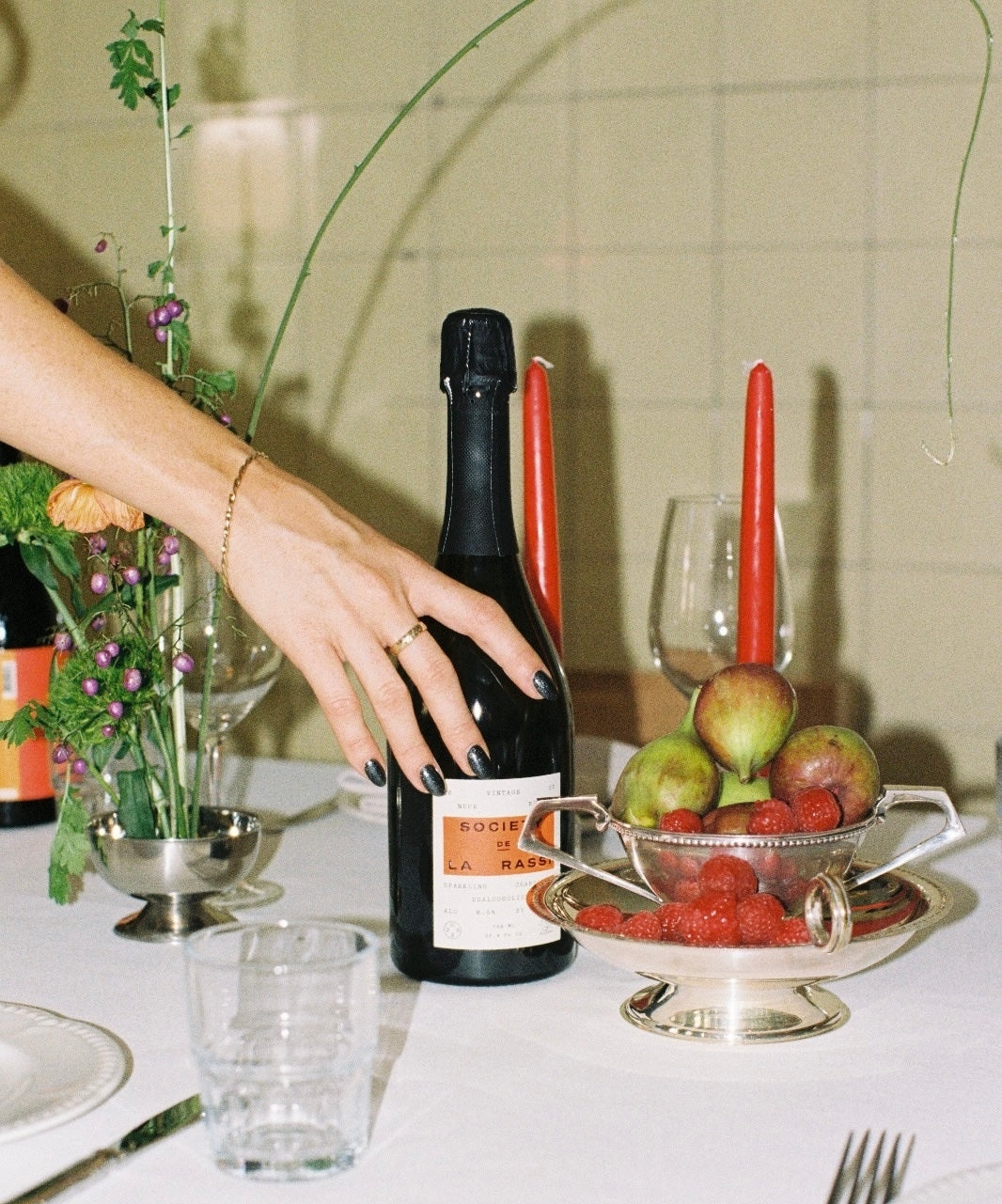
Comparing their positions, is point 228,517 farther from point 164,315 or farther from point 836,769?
point 836,769

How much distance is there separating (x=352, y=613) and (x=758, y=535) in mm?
264

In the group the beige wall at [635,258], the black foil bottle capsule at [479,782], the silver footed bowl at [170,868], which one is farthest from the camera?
the beige wall at [635,258]

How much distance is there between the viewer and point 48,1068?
672mm

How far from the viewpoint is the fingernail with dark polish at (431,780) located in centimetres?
78

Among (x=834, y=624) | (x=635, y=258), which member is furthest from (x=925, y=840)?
(x=635, y=258)

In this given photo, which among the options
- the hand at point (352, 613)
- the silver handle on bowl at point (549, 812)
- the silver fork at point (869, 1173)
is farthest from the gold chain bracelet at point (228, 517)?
the silver fork at point (869, 1173)

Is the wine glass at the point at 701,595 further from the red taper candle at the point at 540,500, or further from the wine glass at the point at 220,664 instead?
the wine glass at the point at 220,664

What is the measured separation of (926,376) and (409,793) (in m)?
1.55

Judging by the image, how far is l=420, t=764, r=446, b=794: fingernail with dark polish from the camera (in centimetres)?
78

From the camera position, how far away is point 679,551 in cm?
108

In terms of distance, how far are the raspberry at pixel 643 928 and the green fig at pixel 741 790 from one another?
12 centimetres

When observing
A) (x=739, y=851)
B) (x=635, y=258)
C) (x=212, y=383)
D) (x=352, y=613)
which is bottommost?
(x=739, y=851)

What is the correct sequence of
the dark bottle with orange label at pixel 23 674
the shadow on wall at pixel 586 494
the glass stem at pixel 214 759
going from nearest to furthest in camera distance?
the glass stem at pixel 214 759
the dark bottle with orange label at pixel 23 674
the shadow on wall at pixel 586 494

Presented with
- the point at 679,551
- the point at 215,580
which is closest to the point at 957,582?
the point at 679,551
